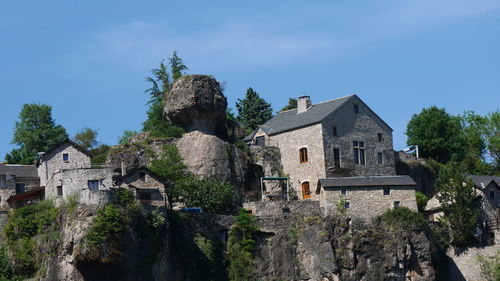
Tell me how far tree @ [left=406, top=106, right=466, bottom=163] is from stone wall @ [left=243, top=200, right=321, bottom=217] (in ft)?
76.5

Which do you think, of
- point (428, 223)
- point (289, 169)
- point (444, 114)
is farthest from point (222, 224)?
point (444, 114)

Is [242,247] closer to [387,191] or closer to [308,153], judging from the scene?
[308,153]

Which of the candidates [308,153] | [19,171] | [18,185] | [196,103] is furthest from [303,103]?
[18,185]

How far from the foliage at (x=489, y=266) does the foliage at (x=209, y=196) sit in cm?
1898

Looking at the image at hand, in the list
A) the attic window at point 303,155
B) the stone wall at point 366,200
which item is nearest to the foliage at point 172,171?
the attic window at point 303,155

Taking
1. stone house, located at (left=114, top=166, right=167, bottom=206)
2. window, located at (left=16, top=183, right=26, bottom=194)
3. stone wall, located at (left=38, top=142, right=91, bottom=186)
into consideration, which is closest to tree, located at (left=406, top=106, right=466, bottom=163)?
stone house, located at (left=114, top=166, right=167, bottom=206)

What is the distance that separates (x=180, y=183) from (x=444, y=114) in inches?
1274

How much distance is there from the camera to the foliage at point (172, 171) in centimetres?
7100

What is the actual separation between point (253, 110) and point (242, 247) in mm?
35998

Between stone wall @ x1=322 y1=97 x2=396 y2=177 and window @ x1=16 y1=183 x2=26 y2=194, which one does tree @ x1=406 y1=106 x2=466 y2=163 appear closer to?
stone wall @ x1=322 y1=97 x2=396 y2=177

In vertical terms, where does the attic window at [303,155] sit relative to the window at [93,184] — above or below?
above

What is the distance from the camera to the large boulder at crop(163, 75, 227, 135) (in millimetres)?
76312

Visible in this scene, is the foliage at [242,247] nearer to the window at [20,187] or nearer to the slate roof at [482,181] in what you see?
the window at [20,187]

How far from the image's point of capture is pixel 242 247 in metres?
68.6
